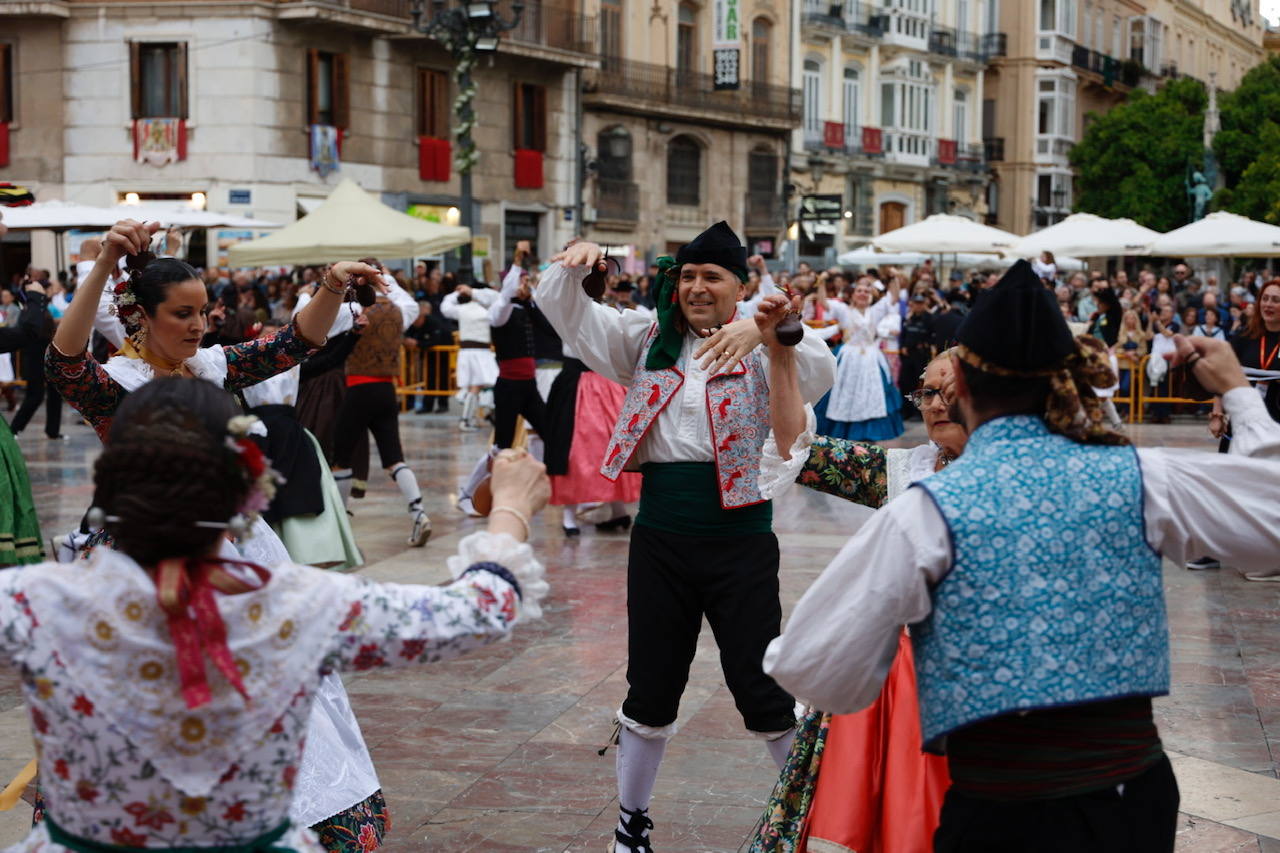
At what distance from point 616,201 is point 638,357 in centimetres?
3278

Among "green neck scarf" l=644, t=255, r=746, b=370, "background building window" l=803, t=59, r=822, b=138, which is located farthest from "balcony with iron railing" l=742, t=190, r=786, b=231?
"green neck scarf" l=644, t=255, r=746, b=370

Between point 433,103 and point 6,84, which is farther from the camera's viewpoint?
point 433,103

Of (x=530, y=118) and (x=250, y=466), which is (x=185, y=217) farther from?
(x=250, y=466)

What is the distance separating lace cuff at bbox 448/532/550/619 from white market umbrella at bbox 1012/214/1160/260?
75.5 feet

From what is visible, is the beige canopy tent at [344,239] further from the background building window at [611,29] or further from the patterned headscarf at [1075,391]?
the background building window at [611,29]

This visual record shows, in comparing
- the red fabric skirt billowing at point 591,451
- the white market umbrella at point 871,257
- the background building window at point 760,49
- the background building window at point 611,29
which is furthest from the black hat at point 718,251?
the background building window at point 760,49

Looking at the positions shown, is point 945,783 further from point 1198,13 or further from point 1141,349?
point 1198,13

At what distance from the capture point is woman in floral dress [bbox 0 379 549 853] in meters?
2.35

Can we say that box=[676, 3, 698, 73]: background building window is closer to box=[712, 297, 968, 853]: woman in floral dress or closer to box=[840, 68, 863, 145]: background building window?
box=[840, 68, 863, 145]: background building window

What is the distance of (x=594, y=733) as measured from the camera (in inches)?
239

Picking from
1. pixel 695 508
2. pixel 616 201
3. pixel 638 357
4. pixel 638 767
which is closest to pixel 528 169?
pixel 616 201

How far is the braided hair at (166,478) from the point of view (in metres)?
2.35

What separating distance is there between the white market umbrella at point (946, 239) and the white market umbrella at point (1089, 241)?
393 mm

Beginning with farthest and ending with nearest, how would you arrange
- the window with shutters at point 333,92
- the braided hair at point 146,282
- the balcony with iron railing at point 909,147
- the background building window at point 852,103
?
the balcony with iron railing at point 909,147 → the background building window at point 852,103 → the window with shutters at point 333,92 → the braided hair at point 146,282
